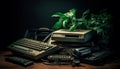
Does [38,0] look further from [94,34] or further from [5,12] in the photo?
[94,34]

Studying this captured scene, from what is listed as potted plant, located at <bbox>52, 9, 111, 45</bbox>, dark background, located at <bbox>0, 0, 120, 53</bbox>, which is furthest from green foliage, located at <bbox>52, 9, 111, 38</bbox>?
dark background, located at <bbox>0, 0, 120, 53</bbox>

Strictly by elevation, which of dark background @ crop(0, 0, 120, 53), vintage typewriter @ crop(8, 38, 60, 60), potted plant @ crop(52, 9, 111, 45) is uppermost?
dark background @ crop(0, 0, 120, 53)

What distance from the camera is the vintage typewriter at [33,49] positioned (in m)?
2.14

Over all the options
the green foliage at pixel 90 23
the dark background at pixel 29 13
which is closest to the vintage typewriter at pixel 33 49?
the green foliage at pixel 90 23

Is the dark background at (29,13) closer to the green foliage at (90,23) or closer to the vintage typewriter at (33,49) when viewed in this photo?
the green foliage at (90,23)

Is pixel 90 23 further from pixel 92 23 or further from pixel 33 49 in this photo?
pixel 33 49

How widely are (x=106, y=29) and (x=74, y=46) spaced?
377mm

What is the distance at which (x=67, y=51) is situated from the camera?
2254mm

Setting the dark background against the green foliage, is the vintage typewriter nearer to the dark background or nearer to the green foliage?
the green foliage

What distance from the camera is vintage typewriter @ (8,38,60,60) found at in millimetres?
2138

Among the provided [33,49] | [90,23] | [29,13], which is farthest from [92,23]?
[29,13]

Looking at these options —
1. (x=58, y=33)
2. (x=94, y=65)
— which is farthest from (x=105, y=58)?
(x=58, y=33)

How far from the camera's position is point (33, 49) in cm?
225

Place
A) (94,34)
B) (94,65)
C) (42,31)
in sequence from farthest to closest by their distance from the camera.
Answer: (42,31) < (94,34) < (94,65)
